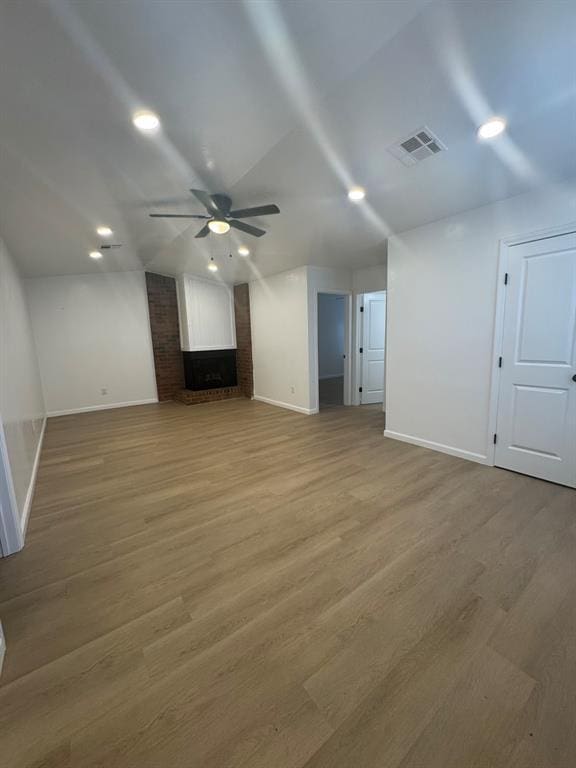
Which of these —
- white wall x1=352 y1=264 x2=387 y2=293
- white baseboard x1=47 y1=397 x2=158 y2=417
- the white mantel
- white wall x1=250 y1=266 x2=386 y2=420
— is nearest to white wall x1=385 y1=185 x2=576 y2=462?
white wall x1=352 y1=264 x2=387 y2=293

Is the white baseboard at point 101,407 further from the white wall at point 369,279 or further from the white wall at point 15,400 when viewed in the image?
the white wall at point 369,279

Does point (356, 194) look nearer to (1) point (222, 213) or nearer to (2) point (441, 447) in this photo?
(1) point (222, 213)

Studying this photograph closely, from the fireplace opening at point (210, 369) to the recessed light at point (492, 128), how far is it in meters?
5.64

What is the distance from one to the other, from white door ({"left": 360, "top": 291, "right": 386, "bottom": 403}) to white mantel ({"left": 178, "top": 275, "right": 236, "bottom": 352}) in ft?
9.91

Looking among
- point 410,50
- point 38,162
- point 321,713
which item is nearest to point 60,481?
point 38,162

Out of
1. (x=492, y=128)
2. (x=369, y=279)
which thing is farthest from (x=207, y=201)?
(x=369, y=279)

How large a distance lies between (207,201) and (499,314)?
281cm

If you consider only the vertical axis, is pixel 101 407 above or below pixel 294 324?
below

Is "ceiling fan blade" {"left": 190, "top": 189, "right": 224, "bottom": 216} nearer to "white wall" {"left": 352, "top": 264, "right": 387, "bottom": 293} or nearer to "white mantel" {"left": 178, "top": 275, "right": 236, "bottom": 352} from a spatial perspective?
"white wall" {"left": 352, "top": 264, "right": 387, "bottom": 293}

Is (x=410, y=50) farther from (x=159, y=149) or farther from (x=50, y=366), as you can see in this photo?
(x=50, y=366)

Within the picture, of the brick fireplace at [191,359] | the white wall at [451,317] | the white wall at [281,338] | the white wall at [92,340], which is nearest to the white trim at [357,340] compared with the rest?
the white wall at [281,338]

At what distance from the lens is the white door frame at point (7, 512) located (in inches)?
78.7

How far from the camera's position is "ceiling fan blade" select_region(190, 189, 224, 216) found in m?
2.48

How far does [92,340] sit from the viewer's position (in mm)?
6035
